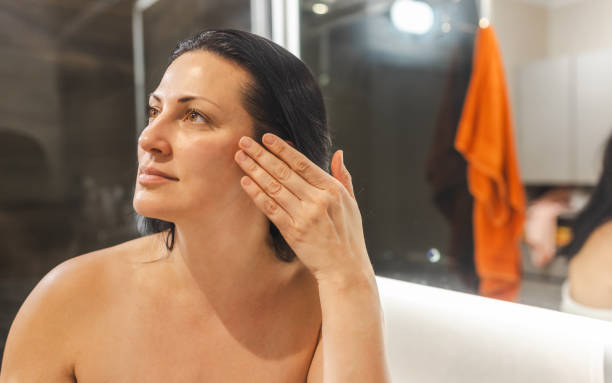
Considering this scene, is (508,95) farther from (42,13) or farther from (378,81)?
(42,13)

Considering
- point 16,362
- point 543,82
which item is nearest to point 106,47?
point 16,362

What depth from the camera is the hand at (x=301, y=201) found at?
75 cm

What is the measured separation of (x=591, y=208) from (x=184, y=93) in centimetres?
104

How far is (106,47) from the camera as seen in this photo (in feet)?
5.10

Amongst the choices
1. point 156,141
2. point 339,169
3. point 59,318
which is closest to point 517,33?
point 339,169

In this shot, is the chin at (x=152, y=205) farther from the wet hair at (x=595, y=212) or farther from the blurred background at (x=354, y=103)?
the wet hair at (x=595, y=212)

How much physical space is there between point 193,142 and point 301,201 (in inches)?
7.5

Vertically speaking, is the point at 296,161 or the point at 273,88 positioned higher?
the point at 273,88

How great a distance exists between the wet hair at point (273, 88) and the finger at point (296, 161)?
71mm

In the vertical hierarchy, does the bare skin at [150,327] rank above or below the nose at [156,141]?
below

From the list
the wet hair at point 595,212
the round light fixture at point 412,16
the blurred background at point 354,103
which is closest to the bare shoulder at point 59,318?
the blurred background at point 354,103

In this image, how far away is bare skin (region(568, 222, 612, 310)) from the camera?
1.07 meters

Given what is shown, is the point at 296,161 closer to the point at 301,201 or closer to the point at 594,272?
the point at 301,201

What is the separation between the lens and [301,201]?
749 millimetres
